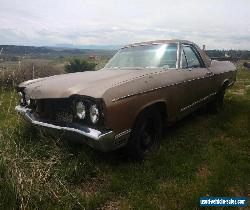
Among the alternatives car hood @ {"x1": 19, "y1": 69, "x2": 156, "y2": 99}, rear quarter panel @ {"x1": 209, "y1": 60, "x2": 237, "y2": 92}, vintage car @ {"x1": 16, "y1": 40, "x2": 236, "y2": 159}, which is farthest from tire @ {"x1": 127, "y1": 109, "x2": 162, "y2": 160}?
rear quarter panel @ {"x1": 209, "y1": 60, "x2": 237, "y2": 92}

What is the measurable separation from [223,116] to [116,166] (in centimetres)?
327

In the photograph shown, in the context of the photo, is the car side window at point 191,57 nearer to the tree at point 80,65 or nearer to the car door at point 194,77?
the car door at point 194,77

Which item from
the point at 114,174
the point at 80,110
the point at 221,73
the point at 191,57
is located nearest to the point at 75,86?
the point at 80,110

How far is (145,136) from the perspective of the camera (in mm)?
4270

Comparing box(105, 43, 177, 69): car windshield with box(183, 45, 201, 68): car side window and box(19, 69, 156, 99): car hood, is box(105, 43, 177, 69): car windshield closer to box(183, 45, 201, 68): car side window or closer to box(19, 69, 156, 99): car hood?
box(183, 45, 201, 68): car side window

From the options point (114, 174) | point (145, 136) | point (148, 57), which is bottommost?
point (114, 174)

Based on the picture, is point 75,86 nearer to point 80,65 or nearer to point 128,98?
point 128,98

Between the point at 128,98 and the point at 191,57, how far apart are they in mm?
2362

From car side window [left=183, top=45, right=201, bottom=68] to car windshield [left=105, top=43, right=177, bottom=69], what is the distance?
0.99ft

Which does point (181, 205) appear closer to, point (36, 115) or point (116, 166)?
point (116, 166)

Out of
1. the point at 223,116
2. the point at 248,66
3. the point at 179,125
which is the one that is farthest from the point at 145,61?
the point at 248,66

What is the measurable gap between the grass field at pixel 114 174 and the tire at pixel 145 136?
0.41 ft

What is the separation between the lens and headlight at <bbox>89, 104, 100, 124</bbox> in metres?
3.43

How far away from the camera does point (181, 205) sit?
10.5ft
